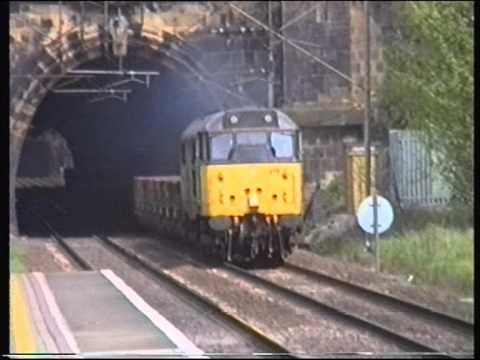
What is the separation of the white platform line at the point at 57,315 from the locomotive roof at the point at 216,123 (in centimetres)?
84

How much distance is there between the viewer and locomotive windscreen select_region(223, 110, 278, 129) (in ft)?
14.5

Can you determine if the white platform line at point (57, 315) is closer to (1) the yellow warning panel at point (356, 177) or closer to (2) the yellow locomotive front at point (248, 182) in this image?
(2) the yellow locomotive front at point (248, 182)

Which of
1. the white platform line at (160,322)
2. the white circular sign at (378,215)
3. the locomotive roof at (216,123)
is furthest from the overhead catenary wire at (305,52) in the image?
the white platform line at (160,322)

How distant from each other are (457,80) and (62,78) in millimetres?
1644

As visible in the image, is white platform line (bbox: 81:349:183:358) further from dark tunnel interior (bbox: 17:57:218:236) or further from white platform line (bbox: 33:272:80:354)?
dark tunnel interior (bbox: 17:57:218:236)

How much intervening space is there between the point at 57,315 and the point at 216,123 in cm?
113

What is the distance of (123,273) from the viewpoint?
449 centimetres

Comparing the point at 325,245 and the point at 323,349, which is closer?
the point at 323,349

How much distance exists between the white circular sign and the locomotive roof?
57cm

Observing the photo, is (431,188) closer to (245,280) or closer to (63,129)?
(245,280)

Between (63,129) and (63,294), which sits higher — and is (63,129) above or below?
above

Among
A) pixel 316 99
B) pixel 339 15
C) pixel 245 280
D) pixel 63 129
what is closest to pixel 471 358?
pixel 245 280

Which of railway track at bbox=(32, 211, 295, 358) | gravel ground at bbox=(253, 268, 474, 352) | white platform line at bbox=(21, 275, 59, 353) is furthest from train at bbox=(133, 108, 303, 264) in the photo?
white platform line at bbox=(21, 275, 59, 353)

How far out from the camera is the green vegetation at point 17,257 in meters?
3.99
